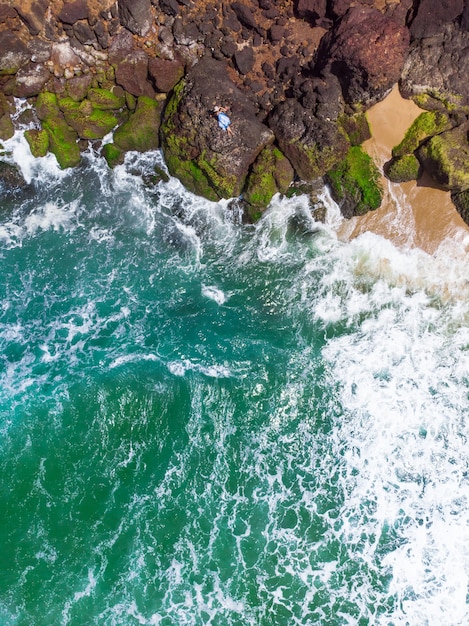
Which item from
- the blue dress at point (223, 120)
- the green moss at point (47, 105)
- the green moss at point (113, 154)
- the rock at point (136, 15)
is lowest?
the green moss at point (113, 154)

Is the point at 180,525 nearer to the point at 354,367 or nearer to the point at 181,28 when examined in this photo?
the point at 354,367

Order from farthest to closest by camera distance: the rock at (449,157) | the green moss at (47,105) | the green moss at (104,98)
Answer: the green moss at (104,98)
the green moss at (47,105)
the rock at (449,157)

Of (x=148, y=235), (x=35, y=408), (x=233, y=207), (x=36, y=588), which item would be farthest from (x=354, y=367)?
(x=36, y=588)

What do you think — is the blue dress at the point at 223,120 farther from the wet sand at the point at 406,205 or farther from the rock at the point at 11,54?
the rock at the point at 11,54

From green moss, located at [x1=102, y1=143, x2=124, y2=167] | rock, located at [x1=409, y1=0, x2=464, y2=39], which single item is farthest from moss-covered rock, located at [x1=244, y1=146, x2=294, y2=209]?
rock, located at [x1=409, y1=0, x2=464, y2=39]

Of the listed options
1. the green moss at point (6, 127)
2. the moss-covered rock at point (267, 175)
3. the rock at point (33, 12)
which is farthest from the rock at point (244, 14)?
the green moss at point (6, 127)

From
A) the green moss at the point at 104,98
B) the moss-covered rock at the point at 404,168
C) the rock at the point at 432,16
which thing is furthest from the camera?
the green moss at the point at 104,98

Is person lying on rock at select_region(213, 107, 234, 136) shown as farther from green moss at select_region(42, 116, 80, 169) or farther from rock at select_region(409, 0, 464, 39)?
rock at select_region(409, 0, 464, 39)
